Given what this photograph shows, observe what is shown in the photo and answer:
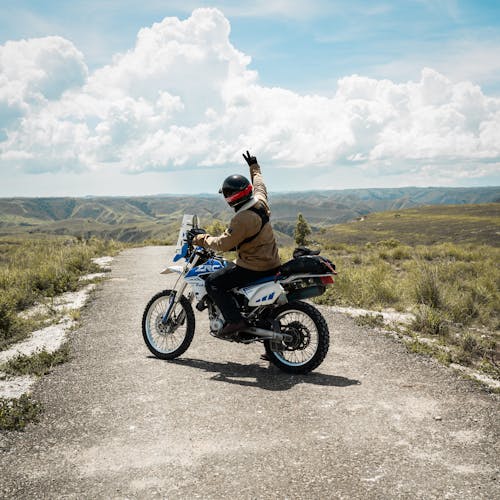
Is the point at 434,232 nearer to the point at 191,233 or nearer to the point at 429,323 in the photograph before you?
the point at 429,323

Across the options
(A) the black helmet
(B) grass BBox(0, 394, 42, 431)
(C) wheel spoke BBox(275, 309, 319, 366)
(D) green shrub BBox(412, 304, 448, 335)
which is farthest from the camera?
(D) green shrub BBox(412, 304, 448, 335)

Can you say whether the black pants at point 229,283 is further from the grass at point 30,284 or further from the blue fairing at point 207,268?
the grass at point 30,284

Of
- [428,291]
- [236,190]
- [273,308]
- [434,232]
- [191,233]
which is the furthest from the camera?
[434,232]

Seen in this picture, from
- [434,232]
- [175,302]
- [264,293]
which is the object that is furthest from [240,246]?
[434,232]

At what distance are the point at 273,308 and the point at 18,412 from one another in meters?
3.27

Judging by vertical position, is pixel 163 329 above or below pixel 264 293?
below

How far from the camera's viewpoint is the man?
575 centimetres

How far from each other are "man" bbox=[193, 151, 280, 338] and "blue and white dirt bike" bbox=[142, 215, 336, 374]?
0.16 metres

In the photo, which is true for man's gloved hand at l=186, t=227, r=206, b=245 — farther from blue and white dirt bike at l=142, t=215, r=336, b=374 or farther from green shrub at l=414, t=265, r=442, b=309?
green shrub at l=414, t=265, r=442, b=309

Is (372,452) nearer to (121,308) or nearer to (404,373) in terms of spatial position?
(404,373)

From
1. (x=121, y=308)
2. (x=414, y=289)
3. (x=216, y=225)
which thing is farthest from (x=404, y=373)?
(x=216, y=225)

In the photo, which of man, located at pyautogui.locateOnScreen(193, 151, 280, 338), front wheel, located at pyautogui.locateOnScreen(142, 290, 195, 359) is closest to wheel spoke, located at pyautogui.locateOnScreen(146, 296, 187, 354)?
front wheel, located at pyautogui.locateOnScreen(142, 290, 195, 359)

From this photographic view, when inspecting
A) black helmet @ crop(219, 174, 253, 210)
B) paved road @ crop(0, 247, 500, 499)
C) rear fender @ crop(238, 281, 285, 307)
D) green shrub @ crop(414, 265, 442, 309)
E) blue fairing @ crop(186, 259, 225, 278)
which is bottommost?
paved road @ crop(0, 247, 500, 499)

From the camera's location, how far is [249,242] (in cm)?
593
